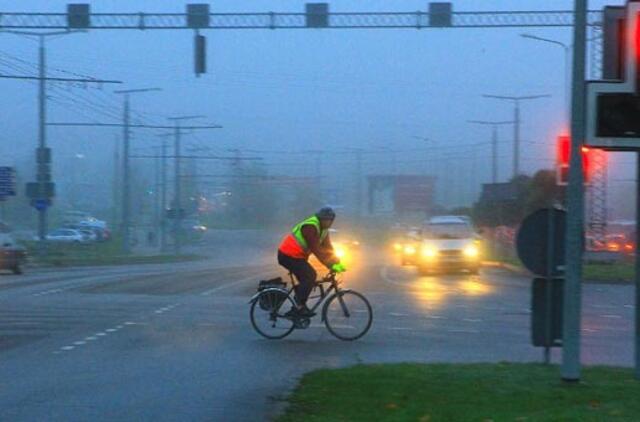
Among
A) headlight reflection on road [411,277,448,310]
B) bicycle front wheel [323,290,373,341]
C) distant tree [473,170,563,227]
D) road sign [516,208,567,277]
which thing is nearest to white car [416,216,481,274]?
headlight reflection on road [411,277,448,310]

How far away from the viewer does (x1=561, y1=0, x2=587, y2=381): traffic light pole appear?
10383 mm

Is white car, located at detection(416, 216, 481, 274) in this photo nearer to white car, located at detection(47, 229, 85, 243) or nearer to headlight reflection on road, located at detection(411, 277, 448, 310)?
headlight reflection on road, located at detection(411, 277, 448, 310)

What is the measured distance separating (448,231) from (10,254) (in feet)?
46.0

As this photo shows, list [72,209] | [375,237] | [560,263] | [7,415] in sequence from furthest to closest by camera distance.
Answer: [72,209] < [375,237] < [560,263] < [7,415]

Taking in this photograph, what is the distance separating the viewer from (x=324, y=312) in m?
16.0

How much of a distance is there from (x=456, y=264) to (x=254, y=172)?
4939 cm

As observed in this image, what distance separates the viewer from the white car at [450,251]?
1521 inches

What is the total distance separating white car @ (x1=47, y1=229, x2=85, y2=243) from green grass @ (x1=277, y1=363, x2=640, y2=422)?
58.2 m

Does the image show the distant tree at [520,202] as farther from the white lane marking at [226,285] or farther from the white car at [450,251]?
the white lane marking at [226,285]

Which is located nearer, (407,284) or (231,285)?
(231,285)

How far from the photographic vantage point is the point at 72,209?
121188 mm

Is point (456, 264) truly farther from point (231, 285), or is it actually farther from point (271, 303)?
point (271, 303)

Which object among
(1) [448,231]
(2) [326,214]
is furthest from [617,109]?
(1) [448,231]

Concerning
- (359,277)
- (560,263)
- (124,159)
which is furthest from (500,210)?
(560,263)
